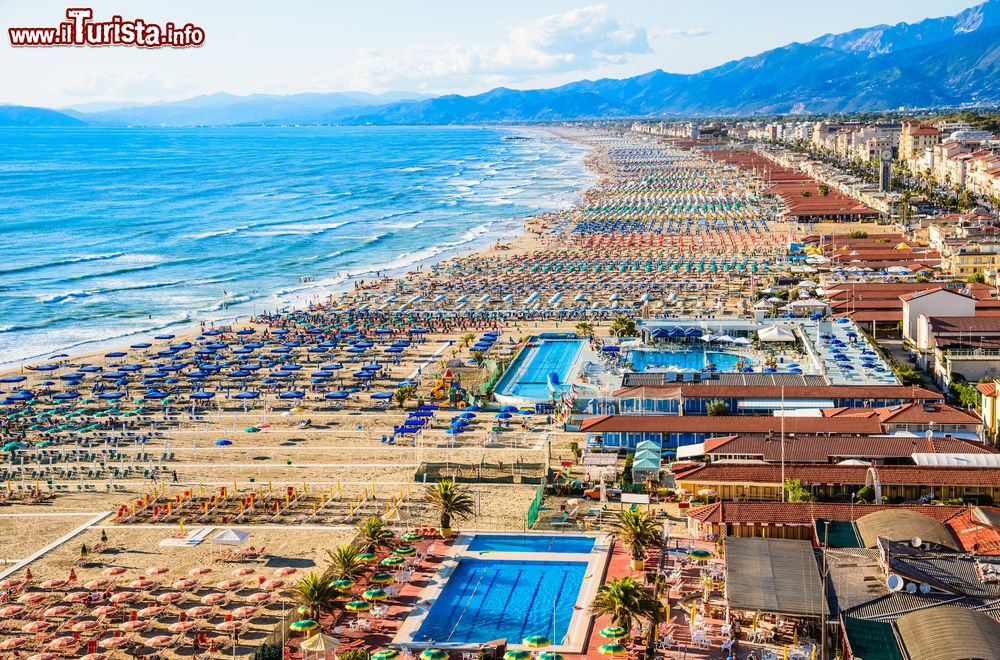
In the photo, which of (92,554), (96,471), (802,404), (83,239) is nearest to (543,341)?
(802,404)

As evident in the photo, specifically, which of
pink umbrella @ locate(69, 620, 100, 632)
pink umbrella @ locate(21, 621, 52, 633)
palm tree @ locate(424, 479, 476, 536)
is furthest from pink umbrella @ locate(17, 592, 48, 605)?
palm tree @ locate(424, 479, 476, 536)

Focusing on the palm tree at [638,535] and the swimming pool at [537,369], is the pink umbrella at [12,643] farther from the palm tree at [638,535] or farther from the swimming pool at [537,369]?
the swimming pool at [537,369]

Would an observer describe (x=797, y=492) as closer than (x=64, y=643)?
No

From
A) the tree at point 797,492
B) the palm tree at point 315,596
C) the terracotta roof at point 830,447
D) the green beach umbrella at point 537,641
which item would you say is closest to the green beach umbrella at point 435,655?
the green beach umbrella at point 537,641

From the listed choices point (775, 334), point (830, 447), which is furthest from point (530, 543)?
point (775, 334)

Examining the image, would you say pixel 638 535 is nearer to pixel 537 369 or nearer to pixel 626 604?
pixel 626 604
